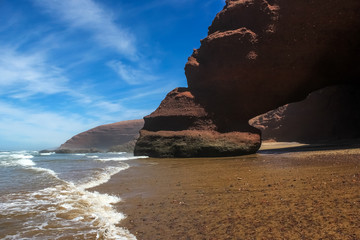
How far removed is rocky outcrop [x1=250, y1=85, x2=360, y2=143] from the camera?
19.3 metres

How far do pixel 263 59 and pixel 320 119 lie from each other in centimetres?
1326

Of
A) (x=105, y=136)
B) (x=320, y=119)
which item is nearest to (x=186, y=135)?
(x=320, y=119)

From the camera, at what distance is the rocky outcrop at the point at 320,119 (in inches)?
760

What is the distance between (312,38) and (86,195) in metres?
12.3

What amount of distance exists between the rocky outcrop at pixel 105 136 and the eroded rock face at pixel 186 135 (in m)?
59.6

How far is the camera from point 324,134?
2128cm

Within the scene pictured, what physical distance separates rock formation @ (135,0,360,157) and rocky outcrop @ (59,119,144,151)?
6090cm

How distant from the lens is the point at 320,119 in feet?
73.1

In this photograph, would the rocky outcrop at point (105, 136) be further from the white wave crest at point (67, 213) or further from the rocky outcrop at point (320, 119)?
the white wave crest at point (67, 213)

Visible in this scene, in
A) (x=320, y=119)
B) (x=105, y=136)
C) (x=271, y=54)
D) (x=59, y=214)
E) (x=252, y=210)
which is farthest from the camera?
(x=105, y=136)

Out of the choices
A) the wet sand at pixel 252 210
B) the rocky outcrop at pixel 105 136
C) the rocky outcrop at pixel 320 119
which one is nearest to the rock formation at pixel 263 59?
the rocky outcrop at pixel 320 119

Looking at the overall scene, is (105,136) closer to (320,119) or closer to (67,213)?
(320,119)

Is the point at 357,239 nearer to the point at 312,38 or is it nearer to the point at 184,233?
the point at 184,233

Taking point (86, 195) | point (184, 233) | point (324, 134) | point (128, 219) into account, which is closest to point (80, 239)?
point (128, 219)
